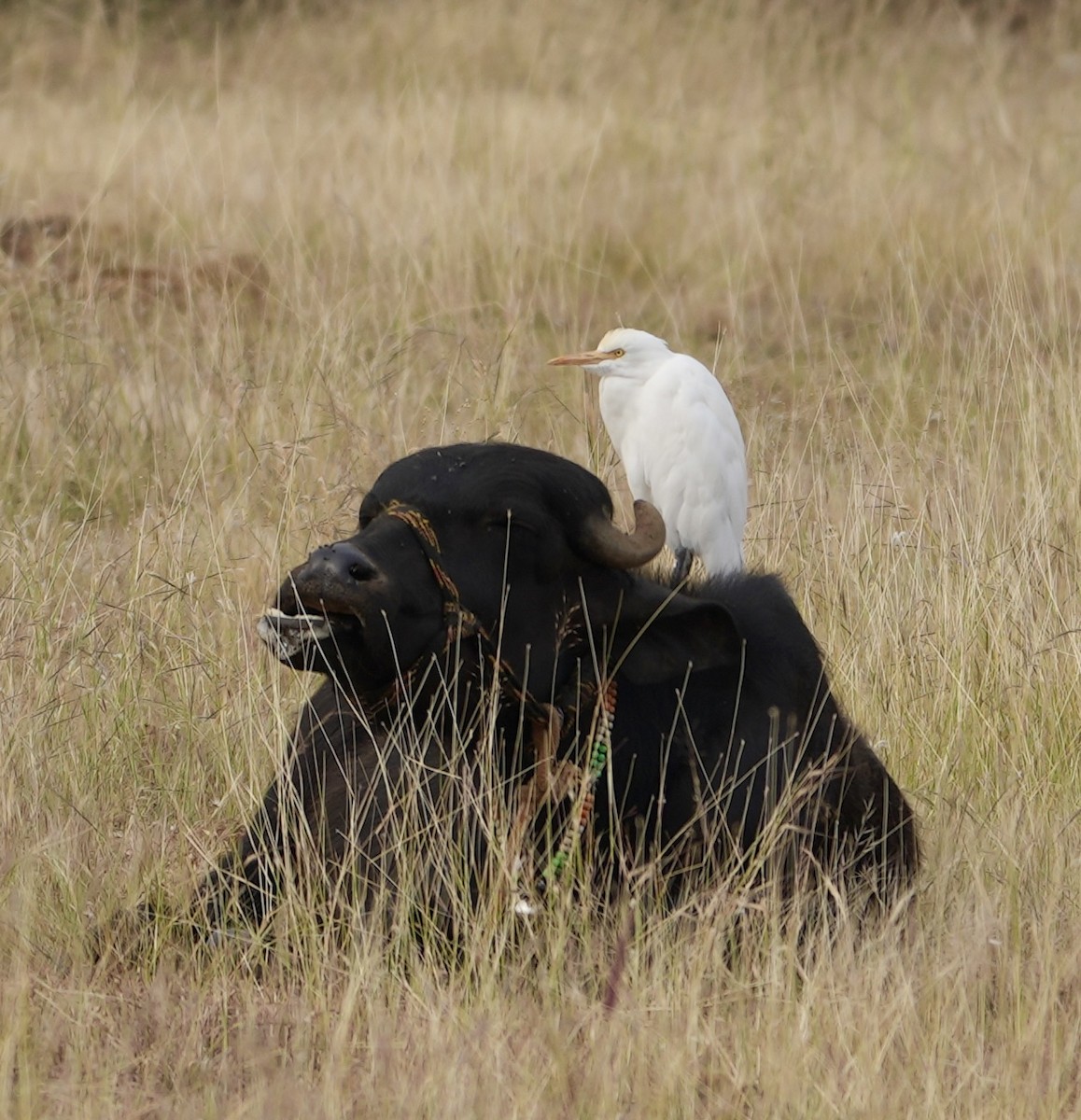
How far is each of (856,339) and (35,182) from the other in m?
4.27

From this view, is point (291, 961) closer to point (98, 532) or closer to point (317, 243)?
point (98, 532)

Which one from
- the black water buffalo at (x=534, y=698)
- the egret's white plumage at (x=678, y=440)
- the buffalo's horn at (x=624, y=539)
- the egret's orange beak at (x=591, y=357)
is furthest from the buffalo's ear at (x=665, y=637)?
the egret's orange beak at (x=591, y=357)

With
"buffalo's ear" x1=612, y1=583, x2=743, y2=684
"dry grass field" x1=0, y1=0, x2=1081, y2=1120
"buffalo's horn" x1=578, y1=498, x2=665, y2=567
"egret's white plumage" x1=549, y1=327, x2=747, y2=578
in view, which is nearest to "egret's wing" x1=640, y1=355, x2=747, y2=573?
"egret's white plumage" x1=549, y1=327, x2=747, y2=578

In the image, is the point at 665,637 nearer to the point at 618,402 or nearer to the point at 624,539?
the point at 624,539

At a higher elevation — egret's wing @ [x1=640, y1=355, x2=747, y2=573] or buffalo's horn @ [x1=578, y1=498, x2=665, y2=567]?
buffalo's horn @ [x1=578, y1=498, x2=665, y2=567]

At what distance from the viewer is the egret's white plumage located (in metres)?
5.53

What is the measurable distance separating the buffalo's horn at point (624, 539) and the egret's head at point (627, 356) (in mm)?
2640

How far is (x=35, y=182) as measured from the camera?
9.75 metres

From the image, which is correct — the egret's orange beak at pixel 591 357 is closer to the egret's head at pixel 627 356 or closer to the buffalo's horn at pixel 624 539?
the egret's head at pixel 627 356

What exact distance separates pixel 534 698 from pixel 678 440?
8.06 ft

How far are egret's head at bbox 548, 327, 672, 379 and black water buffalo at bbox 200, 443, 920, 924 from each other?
2.36 metres

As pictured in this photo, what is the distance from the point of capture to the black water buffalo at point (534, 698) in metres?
3.10

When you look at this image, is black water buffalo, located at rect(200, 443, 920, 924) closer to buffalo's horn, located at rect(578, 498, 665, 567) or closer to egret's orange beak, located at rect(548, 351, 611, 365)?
buffalo's horn, located at rect(578, 498, 665, 567)

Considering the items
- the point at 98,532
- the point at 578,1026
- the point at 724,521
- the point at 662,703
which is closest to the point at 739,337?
the point at 724,521
